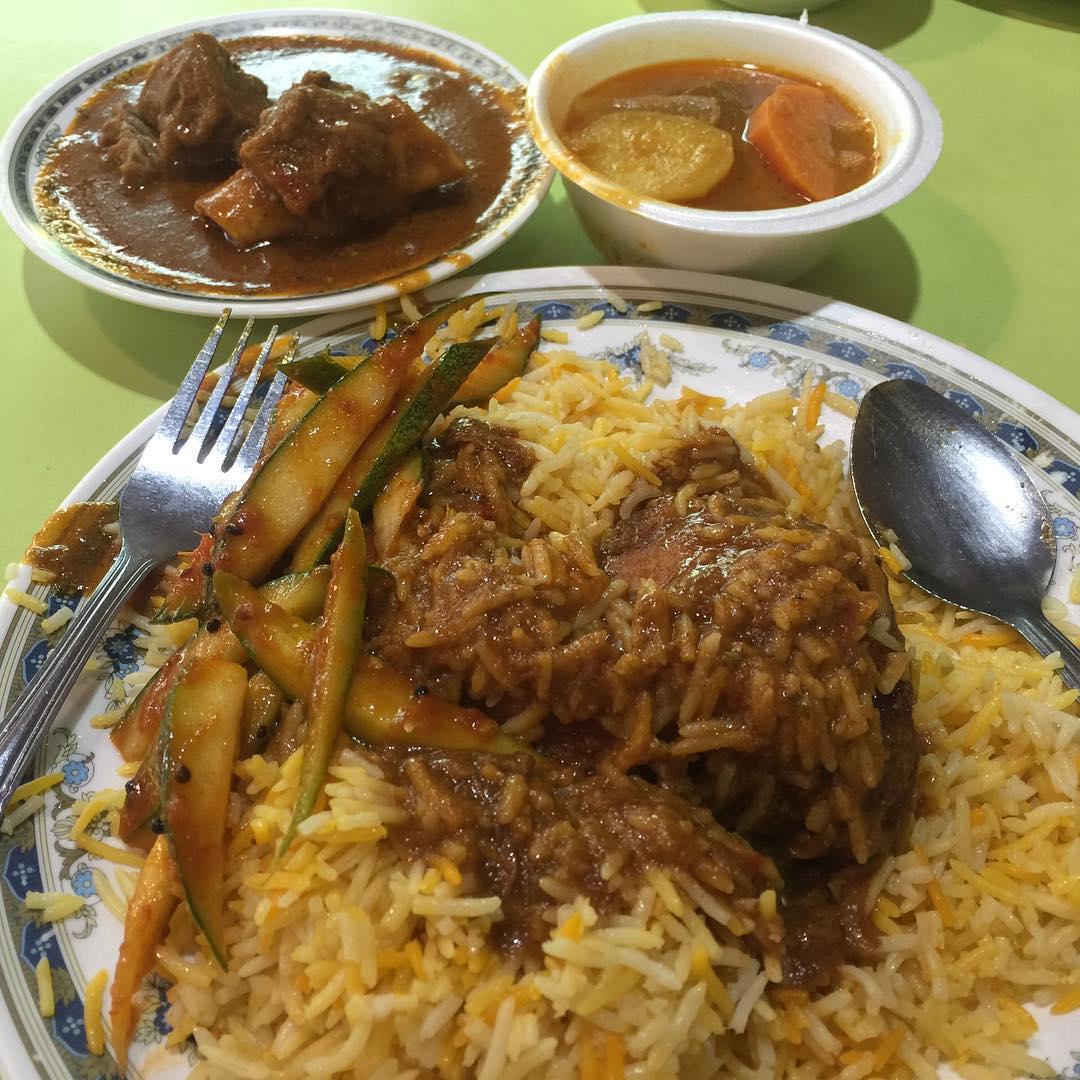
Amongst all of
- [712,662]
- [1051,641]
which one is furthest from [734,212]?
[712,662]

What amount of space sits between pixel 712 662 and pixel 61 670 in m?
1.63

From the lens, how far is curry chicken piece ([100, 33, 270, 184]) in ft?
14.0

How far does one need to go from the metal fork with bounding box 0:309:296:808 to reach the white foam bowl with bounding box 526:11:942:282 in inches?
53.6

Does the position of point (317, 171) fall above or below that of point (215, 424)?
above

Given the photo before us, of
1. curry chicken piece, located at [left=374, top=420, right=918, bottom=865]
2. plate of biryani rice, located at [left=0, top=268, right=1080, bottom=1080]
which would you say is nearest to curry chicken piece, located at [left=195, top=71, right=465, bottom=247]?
plate of biryani rice, located at [left=0, top=268, right=1080, bottom=1080]

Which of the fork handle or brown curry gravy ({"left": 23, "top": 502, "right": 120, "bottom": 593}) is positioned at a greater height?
brown curry gravy ({"left": 23, "top": 502, "right": 120, "bottom": 593})

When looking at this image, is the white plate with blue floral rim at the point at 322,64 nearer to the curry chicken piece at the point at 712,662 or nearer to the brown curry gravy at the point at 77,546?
the brown curry gravy at the point at 77,546

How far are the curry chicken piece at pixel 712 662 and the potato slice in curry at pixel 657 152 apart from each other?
1.79 metres

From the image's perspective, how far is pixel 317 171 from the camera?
381 centimetres

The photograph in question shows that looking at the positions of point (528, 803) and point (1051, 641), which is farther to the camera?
point (1051, 641)

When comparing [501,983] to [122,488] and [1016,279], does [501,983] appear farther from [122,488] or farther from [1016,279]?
[1016,279]

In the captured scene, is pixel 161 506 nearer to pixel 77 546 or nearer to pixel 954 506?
pixel 77 546

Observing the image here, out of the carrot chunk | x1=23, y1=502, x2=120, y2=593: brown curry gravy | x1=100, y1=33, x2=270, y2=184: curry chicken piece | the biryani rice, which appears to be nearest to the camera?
the biryani rice

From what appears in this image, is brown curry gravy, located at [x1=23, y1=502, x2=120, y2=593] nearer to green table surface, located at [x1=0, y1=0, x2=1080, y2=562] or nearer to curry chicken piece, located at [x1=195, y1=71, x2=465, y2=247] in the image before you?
green table surface, located at [x1=0, y1=0, x2=1080, y2=562]
